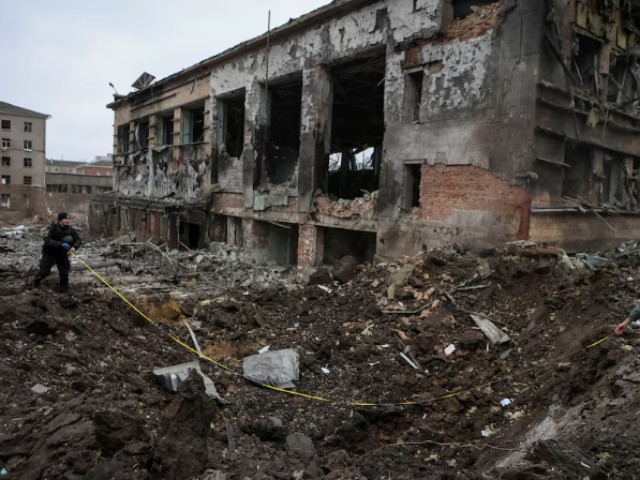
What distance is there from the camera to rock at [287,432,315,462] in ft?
16.8

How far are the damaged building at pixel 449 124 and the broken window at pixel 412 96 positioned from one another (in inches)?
1.3

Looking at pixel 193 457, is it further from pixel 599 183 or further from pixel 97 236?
pixel 97 236

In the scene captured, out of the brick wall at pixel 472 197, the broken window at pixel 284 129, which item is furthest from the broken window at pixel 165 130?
the brick wall at pixel 472 197

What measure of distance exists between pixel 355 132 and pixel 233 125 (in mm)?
5225

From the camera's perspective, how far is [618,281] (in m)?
7.32

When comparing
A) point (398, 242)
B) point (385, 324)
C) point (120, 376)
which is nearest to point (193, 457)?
point (120, 376)

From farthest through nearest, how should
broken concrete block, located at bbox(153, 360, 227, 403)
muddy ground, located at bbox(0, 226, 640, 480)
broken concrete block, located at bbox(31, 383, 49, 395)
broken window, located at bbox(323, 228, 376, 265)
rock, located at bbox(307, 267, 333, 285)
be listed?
broken window, located at bbox(323, 228, 376, 265) → rock, located at bbox(307, 267, 333, 285) → broken concrete block, located at bbox(153, 360, 227, 403) → broken concrete block, located at bbox(31, 383, 49, 395) → muddy ground, located at bbox(0, 226, 640, 480)

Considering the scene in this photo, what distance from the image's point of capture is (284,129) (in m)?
20.7

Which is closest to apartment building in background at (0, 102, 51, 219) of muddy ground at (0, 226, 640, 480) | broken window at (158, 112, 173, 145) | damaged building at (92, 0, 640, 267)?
broken window at (158, 112, 173, 145)

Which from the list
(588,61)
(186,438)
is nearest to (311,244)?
(588,61)

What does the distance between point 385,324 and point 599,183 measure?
685 cm

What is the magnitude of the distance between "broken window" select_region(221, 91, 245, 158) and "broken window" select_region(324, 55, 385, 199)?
145 inches

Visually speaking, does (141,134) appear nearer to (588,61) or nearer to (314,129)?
(314,129)

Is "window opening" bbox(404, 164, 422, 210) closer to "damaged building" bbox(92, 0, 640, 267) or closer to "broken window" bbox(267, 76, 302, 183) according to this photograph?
"damaged building" bbox(92, 0, 640, 267)
